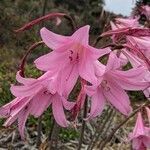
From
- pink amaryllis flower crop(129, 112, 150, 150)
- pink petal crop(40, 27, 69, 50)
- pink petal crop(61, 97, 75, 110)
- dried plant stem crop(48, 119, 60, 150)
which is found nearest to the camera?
pink petal crop(40, 27, 69, 50)

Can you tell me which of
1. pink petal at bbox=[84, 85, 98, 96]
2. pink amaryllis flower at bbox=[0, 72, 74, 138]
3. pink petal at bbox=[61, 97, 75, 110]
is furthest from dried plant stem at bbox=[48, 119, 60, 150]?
Result: pink petal at bbox=[84, 85, 98, 96]

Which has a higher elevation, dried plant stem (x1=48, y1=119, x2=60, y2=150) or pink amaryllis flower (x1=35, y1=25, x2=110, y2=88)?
pink amaryllis flower (x1=35, y1=25, x2=110, y2=88)

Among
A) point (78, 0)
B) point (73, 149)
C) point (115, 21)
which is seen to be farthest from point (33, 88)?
point (78, 0)

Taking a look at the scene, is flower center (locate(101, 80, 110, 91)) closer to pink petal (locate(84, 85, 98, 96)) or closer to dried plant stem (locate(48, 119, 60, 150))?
pink petal (locate(84, 85, 98, 96))

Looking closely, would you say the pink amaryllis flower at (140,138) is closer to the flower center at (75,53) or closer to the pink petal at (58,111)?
the pink petal at (58,111)

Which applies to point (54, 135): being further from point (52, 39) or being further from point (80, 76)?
point (52, 39)

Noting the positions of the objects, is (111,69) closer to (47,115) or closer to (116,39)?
(116,39)

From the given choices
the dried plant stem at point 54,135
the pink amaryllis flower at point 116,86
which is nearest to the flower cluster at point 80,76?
the pink amaryllis flower at point 116,86
